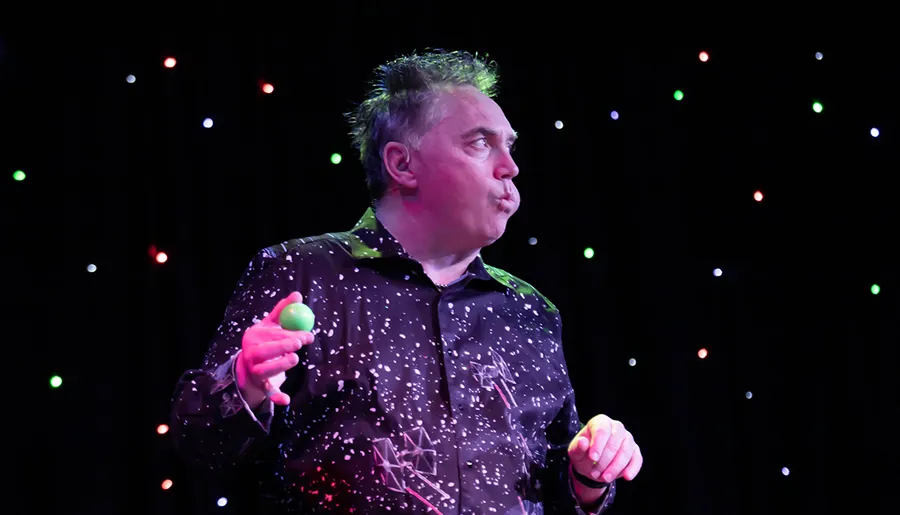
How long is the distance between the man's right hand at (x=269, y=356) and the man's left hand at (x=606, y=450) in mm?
516

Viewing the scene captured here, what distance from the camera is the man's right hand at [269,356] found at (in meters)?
1.13

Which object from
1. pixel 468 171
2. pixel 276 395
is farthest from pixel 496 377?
pixel 276 395

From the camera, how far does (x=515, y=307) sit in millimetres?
1715

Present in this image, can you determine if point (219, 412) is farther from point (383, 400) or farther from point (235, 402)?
point (383, 400)

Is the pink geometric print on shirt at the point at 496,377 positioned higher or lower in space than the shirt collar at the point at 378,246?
lower

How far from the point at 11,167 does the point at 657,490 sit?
1679 millimetres

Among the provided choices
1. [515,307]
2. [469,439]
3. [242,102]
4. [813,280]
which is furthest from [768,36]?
[469,439]

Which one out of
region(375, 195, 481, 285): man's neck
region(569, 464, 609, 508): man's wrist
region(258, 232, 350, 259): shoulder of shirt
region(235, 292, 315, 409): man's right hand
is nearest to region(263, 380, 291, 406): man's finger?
region(235, 292, 315, 409): man's right hand

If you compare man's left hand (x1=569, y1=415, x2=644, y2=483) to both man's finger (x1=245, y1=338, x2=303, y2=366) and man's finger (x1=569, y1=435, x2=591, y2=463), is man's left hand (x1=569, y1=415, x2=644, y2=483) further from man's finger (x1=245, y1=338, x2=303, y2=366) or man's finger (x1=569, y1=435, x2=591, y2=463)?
man's finger (x1=245, y1=338, x2=303, y2=366)

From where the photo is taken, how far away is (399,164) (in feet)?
5.50

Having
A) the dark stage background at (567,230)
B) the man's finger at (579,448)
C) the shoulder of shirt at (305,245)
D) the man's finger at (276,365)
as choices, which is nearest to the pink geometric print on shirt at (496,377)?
the man's finger at (579,448)

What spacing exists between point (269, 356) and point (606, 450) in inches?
23.3

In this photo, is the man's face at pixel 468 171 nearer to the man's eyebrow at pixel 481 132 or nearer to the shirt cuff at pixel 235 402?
the man's eyebrow at pixel 481 132

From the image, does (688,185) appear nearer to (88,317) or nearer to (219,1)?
(219,1)
